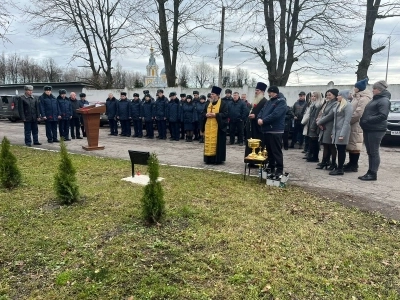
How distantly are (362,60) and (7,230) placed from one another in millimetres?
16360

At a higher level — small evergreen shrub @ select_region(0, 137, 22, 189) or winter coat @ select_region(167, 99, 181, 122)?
winter coat @ select_region(167, 99, 181, 122)

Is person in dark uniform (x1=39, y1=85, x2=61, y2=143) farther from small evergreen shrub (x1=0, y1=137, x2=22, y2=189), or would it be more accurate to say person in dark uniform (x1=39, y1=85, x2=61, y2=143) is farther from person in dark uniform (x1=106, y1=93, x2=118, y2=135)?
small evergreen shrub (x1=0, y1=137, x2=22, y2=189)

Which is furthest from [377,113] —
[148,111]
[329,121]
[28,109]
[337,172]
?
[28,109]

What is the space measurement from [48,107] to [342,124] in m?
9.71

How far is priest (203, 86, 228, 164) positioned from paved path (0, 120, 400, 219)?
363mm

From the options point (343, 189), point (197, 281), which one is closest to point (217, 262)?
point (197, 281)

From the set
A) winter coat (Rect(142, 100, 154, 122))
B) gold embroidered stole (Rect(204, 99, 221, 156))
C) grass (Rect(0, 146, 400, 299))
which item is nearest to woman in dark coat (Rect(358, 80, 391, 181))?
grass (Rect(0, 146, 400, 299))

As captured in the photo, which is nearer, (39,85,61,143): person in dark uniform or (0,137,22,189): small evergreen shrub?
(0,137,22,189): small evergreen shrub

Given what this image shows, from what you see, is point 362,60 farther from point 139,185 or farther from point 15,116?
point 15,116

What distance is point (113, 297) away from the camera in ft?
9.21

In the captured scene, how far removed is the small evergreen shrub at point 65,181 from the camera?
489cm

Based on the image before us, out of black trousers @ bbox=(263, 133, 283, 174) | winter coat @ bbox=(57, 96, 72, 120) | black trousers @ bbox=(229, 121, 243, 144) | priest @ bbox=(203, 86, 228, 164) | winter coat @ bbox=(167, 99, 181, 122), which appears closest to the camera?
black trousers @ bbox=(263, 133, 283, 174)

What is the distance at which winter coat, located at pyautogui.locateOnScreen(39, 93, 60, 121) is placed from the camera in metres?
11.4

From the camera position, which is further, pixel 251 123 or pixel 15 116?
pixel 15 116
